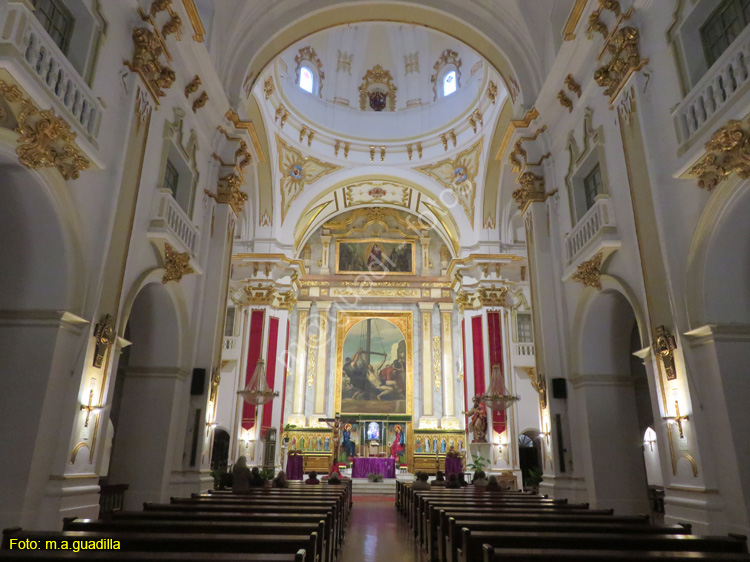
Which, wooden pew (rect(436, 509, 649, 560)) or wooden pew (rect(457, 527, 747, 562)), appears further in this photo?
wooden pew (rect(436, 509, 649, 560))

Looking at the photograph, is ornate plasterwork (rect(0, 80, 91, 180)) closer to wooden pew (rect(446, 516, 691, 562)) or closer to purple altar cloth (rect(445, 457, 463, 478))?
wooden pew (rect(446, 516, 691, 562))

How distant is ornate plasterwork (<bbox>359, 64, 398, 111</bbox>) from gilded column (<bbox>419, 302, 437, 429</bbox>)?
8241 millimetres

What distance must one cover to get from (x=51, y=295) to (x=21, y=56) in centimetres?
250

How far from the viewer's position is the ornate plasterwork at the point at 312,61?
18459 millimetres

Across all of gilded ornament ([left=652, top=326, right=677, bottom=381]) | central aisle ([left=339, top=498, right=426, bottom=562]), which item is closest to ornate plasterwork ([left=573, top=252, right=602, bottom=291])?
gilded ornament ([left=652, top=326, right=677, bottom=381])

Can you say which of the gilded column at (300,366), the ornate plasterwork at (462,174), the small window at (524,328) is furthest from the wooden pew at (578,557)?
the gilded column at (300,366)

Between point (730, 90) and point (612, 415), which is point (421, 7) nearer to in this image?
point (730, 90)

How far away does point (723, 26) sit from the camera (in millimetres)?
6199

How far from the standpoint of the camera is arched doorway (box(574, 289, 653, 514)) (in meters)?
8.08

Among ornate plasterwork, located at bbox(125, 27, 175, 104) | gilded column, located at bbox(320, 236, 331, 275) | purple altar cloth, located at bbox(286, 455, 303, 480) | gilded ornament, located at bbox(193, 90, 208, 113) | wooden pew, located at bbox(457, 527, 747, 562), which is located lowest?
wooden pew, located at bbox(457, 527, 747, 562)

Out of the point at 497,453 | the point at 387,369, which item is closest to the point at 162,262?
the point at 497,453

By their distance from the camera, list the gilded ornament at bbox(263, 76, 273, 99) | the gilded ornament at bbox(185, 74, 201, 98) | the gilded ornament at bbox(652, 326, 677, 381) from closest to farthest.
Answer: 1. the gilded ornament at bbox(652, 326, 677, 381)
2. the gilded ornament at bbox(185, 74, 201, 98)
3. the gilded ornament at bbox(263, 76, 273, 99)

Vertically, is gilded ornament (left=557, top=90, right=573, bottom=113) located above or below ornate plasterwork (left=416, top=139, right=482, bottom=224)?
below

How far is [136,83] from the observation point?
713cm
